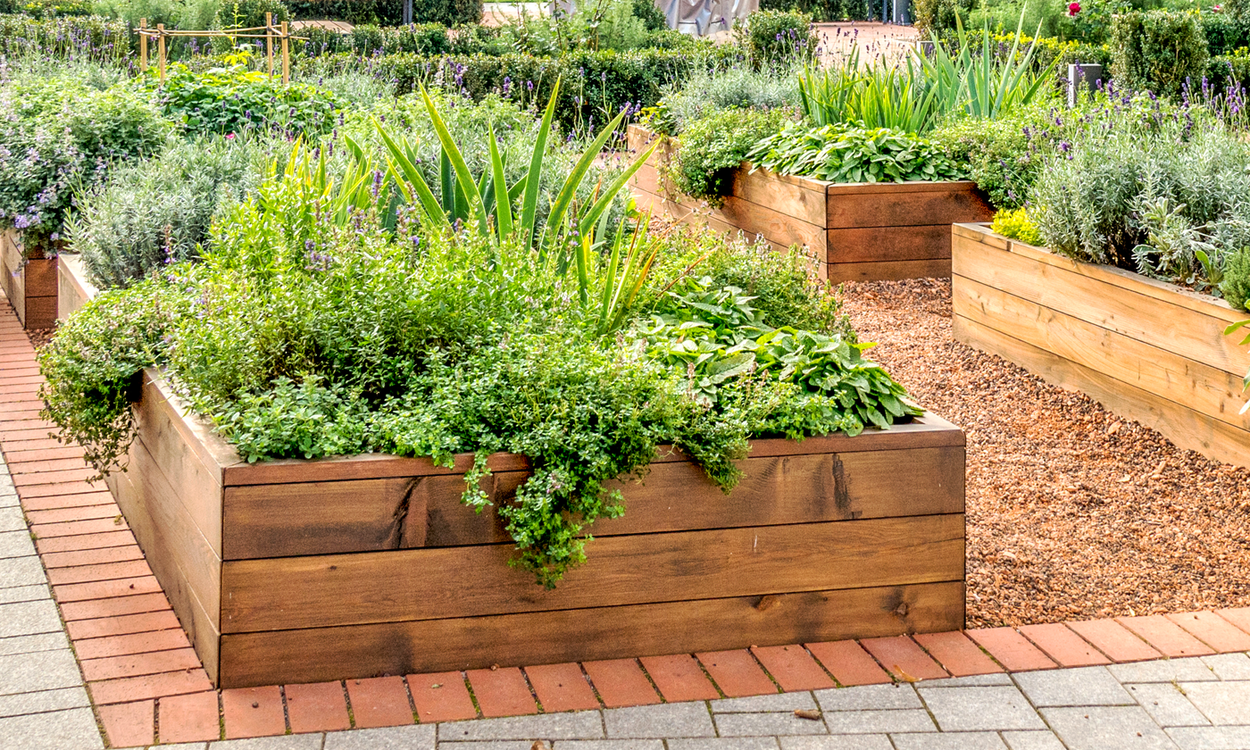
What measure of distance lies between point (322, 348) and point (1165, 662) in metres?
2.17

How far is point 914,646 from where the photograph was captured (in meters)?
2.93

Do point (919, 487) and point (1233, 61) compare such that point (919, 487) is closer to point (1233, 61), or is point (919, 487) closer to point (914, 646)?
point (914, 646)

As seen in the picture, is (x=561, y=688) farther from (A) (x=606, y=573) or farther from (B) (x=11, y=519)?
(B) (x=11, y=519)

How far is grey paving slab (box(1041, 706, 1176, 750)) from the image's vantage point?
8.23 ft

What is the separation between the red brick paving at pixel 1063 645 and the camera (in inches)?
113

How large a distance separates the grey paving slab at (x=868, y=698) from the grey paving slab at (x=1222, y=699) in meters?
0.61

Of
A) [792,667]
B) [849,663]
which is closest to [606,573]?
[792,667]

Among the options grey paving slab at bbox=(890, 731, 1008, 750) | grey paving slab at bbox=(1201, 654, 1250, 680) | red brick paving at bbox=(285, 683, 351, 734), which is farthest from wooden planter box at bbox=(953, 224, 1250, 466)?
red brick paving at bbox=(285, 683, 351, 734)

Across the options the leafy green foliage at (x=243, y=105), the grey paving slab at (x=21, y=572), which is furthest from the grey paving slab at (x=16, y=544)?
the leafy green foliage at (x=243, y=105)

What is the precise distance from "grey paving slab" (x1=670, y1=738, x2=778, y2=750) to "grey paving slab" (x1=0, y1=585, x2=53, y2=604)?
5.69 feet

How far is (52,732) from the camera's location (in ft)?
8.27

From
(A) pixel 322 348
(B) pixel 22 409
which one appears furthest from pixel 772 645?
(B) pixel 22 409

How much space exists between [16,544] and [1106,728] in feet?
9.51

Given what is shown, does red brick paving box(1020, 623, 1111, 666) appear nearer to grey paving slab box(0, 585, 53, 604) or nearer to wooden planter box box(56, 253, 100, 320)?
grey paving slab box(0, 585, 53, 604)
